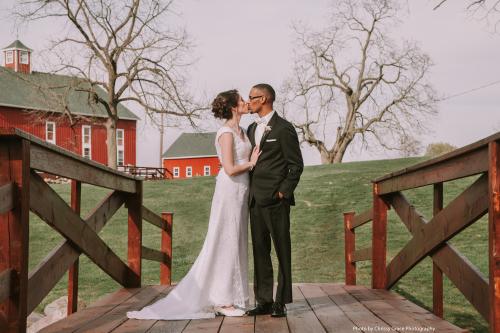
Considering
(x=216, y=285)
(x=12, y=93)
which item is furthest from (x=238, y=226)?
(x=12, y=93)

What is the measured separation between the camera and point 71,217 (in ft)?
15.6

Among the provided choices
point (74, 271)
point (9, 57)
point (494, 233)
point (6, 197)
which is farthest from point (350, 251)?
point (9, 57)

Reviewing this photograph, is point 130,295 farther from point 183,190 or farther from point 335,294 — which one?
point 183,190

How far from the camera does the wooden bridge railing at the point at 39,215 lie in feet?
12.0

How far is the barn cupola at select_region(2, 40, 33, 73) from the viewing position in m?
43.7

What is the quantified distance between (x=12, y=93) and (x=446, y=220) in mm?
38884

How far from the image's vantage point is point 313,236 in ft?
49.9

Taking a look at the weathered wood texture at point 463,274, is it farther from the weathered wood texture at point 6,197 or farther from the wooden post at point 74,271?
the wooden post at point 74,271

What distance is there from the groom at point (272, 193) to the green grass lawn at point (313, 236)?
3862mm

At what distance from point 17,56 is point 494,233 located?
44338 millimetres

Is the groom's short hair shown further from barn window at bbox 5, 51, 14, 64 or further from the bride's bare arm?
barn window at bbox 5, 51, 14, 64

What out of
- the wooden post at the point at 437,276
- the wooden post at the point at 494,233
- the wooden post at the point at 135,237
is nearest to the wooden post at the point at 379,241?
the wooden post at the point at 437,276

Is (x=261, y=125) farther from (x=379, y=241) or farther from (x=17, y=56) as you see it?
(x=17, y=56)

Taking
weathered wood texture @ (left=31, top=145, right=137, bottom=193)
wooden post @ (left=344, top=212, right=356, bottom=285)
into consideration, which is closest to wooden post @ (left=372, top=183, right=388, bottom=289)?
wooden post @ (left=344, top=212, right=356, bottom=285)
